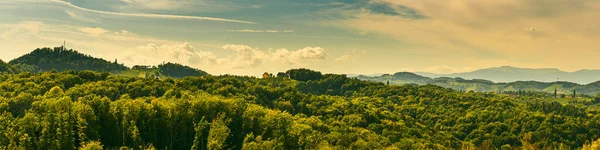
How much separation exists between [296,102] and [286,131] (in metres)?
116

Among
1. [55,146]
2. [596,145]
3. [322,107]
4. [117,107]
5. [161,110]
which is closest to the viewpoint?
[596,145]

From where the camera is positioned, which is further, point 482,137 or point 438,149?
point 482,137

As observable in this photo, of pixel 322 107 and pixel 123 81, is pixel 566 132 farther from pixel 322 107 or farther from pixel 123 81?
pixel 123 81

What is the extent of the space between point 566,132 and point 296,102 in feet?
421

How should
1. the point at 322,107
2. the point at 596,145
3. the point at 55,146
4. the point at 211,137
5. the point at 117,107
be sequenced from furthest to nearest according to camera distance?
the point at 322,107
the point at 117,107
the point at 211,137
the point at 55,146
the point at 596,145

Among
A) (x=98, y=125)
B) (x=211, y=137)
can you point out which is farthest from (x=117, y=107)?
(x=211, y=137)

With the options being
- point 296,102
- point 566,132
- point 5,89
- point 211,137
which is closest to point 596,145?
point 211,137

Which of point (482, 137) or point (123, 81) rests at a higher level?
point (123, 81)

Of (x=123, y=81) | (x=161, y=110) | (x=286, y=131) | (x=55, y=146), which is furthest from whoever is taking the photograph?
(x=123, y=81)

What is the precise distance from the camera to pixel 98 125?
62.1m

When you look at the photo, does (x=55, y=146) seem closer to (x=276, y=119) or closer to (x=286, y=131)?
(x=286, y=131)

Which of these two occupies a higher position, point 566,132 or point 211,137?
point 211,137

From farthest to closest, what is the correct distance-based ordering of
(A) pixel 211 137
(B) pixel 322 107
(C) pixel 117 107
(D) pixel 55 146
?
1. (B) pixel 322 107
2. (C) pixel 117 107
3. (A) pixel 211 137
4. (D) pixel 55 146

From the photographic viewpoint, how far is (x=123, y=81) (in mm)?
159250
